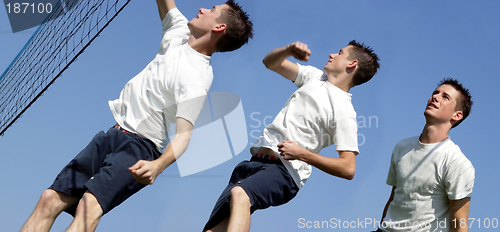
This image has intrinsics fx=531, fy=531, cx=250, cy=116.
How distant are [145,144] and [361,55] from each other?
191 cm

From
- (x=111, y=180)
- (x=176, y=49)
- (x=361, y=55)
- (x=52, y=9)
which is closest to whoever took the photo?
(x=111, y=180)

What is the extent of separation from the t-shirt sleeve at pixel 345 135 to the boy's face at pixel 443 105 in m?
1.01

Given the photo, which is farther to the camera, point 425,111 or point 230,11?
point 425,111

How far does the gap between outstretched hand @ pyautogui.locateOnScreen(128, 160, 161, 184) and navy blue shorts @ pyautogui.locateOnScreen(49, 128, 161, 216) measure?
1.27 feet

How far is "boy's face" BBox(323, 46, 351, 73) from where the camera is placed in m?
4.27

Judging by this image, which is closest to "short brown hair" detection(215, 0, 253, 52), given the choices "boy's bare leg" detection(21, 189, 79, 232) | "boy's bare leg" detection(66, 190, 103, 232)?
"boy's bare leg" detection(66, 190, 103, 232)

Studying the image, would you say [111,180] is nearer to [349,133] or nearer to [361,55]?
[349,133]

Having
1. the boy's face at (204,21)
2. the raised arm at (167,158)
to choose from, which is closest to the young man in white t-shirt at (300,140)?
the raised arm at (167,158)

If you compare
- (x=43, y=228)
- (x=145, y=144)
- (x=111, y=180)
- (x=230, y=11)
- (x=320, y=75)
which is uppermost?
(x=230, y=11)

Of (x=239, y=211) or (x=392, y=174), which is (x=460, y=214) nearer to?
(x=392, y=174)

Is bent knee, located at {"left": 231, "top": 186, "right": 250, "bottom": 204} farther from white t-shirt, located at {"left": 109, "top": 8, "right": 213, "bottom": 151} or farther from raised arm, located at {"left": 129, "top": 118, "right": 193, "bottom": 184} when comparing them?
white t-shirt, located at {"left": 109, "top": 8, "right": 213, "bottom": 151}

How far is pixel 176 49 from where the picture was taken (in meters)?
4.10

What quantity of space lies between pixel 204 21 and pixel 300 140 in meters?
1.20

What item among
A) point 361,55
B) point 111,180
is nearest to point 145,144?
point 111,180
